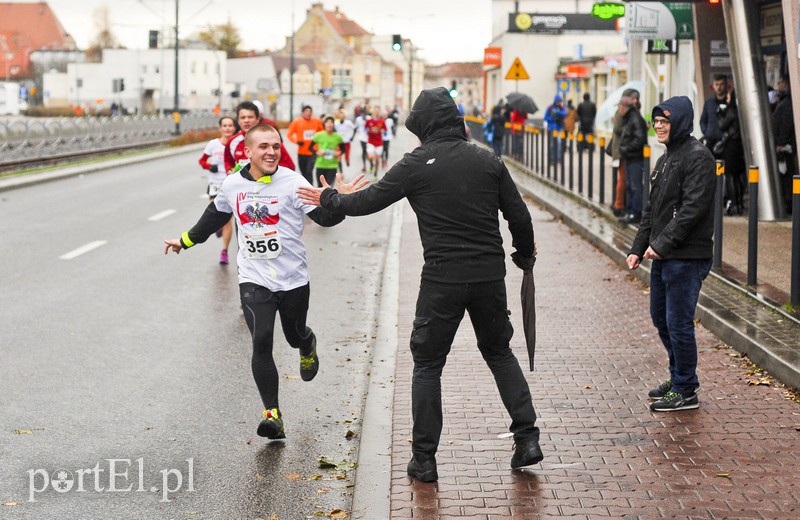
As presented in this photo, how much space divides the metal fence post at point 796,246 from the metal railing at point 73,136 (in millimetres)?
28339

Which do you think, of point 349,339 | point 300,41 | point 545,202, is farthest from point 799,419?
point 300,41

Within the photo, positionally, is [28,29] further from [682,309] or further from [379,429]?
[682,309]

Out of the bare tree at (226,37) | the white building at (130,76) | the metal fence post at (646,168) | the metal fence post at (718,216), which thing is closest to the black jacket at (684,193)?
the metal fence post at (718,216)

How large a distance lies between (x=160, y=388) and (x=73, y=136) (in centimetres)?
3712

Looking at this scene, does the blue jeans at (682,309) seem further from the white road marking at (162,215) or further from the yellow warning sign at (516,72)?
the yellow warning sign at (516,72)

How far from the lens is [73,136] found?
43.2 metres

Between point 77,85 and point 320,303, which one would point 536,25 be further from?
point 77,85

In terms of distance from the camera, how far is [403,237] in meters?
16.7

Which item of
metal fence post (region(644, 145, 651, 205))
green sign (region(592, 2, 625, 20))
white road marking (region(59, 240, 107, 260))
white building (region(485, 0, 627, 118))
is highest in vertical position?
white building (region(485, 0, 627, 118))

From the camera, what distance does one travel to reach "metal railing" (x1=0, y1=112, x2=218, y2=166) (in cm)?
3712

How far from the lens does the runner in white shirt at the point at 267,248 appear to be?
661 centimetres

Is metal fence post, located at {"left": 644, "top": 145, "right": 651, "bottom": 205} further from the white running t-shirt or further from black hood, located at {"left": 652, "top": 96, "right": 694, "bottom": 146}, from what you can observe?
the white running t-shirt

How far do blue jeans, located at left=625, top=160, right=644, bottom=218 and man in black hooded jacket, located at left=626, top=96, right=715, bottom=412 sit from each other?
30.5 ft

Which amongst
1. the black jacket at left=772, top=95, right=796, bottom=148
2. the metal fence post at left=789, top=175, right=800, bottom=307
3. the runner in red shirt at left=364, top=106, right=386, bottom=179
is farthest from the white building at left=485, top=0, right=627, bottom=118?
the metal fence post at left=789, top=175, right=800, bottom=307
